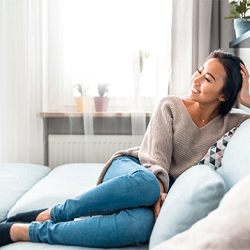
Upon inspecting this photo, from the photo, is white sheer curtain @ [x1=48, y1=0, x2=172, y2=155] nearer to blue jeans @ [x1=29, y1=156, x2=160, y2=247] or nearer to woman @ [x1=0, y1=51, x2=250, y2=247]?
woman @ [x1=0, y1=51, x2=250, y2=247]

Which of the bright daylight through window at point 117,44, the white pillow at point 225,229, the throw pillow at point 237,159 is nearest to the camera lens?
the white pillow at point 225,229

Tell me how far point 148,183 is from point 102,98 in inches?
52.0

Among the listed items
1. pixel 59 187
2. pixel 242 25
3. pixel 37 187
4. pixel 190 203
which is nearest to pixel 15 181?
pixel 37 187

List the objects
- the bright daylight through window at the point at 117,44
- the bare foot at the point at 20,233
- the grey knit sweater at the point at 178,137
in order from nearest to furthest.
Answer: the bare foot at the point at 20,233 → the grey knit sweater at the point at 178,137 → the bright daylight through window at the point at 117,44

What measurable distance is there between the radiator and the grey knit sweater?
A: 2.85 feet

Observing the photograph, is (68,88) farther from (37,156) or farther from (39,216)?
(39,216)

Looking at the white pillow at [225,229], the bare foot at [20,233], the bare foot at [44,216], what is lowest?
the bare foot at [20,233]

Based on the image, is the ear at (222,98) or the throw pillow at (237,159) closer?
the throw pillow at (237,159)

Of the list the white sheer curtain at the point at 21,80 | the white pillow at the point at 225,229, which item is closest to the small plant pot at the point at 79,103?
the white sheer curtain at the point at 21,80

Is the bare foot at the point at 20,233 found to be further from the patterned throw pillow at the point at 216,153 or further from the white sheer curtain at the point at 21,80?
the white sheer curtain at the point at 21,80

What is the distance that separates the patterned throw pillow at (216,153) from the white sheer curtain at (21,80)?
1.45 meters

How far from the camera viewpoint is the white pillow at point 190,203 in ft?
2.79

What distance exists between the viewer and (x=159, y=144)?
1.47m

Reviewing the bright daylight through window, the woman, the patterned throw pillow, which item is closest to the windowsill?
the bright daylight through window
